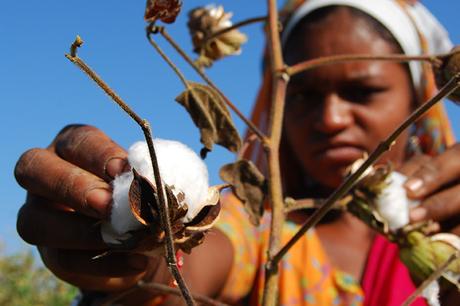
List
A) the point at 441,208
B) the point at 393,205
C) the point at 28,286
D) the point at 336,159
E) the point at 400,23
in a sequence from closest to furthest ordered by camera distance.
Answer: the point at 393,205 < the point at 441,208 < the point at 336,159 < the point at 400,23 < the point at 28,286

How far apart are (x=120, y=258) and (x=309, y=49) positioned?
977mm

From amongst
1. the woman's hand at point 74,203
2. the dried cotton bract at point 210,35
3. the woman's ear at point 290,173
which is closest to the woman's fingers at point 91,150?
the woman's hand at point 74,203

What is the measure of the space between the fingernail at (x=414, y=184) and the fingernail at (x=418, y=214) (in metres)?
0.03

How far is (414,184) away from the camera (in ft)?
2.78

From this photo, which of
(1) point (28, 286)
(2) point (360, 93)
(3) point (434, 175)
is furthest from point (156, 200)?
(1) point (28, 286)

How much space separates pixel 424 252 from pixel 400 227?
46mm

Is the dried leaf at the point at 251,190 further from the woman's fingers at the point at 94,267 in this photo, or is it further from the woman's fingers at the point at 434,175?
the woman's fingers at the point at 434,175

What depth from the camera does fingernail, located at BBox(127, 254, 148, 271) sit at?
1.62ft

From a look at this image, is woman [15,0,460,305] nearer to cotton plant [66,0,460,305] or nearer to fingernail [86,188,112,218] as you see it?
cotton plant [66,0,460,305]

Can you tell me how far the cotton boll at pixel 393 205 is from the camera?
26.3 inches

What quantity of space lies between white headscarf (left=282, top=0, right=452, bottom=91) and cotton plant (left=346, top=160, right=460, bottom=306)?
0.83 metres

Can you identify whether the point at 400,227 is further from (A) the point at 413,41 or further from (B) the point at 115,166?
(A) the point at 413,41

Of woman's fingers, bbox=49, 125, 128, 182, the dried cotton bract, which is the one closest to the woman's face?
the dried cotton bract

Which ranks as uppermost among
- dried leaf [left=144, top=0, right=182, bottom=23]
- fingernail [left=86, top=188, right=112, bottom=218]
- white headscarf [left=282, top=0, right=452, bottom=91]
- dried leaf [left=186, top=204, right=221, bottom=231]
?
white headscarf [left=282, top=0, right=452, bottom=91]
